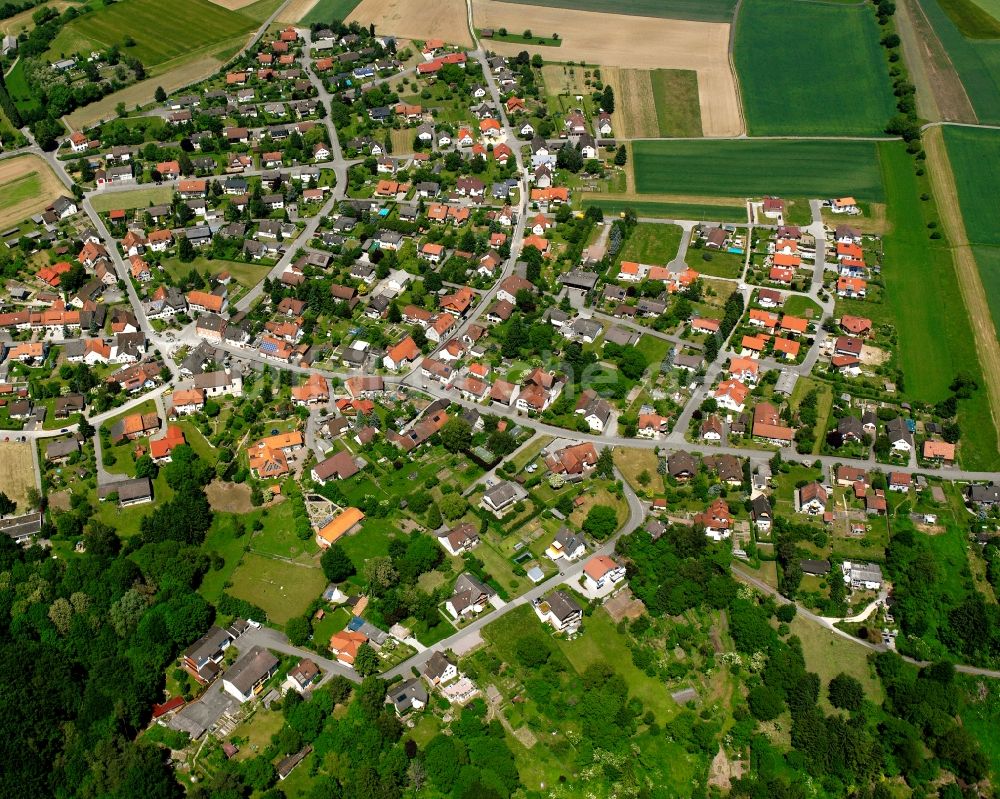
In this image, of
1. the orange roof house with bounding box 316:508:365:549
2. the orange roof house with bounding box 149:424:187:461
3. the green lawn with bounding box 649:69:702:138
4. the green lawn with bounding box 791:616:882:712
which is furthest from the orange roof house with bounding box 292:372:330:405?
the green lawn with bounding box 649:69:702:138

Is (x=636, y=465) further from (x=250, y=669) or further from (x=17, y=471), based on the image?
(x=17, y=471)

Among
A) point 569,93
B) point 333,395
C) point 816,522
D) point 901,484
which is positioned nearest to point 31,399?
point 333,395

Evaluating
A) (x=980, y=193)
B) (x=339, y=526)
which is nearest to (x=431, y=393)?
(x=339, y=526)

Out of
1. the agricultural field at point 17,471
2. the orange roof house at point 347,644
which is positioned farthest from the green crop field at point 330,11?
the orange roof house at point 347,644

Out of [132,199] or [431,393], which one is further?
[132,199]

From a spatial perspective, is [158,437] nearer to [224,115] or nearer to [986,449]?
[224,115]

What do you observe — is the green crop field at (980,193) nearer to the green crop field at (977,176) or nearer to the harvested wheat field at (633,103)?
the green crop field at (977,176)
